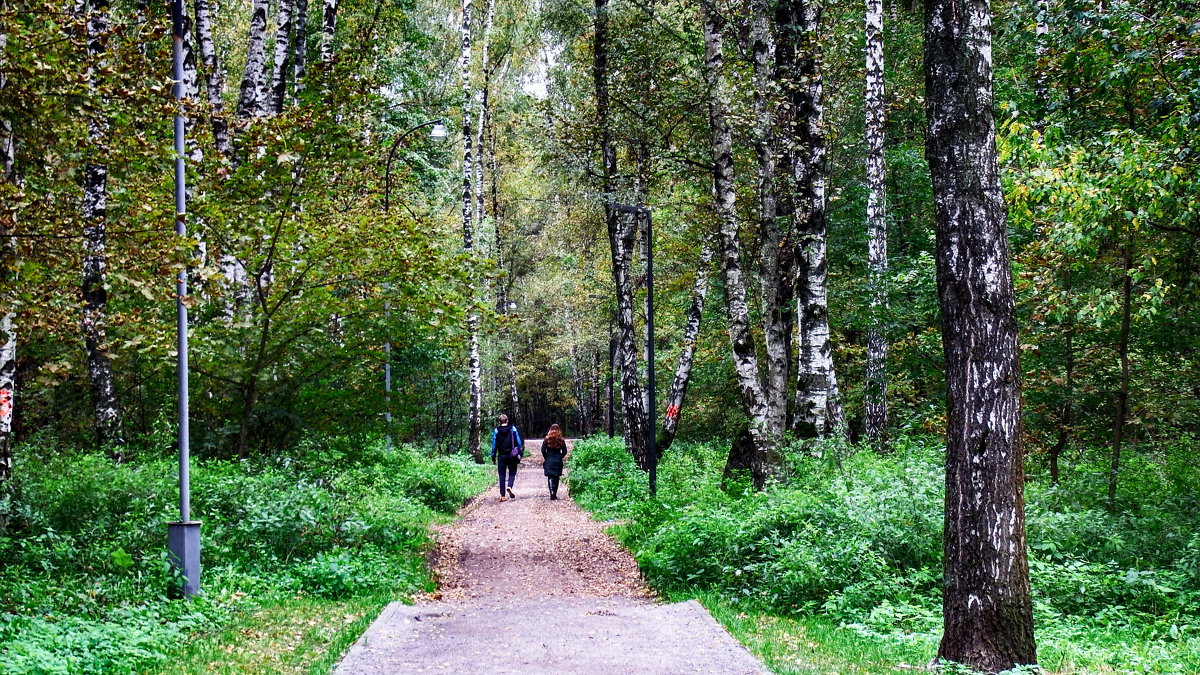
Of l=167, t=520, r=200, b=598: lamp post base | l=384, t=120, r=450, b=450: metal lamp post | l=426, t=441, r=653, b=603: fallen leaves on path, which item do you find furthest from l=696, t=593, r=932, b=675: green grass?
l=384, t=120, r=450, b=450: metal lamp post

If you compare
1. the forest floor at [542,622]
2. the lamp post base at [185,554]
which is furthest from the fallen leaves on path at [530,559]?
the lamp post base at [185,554]

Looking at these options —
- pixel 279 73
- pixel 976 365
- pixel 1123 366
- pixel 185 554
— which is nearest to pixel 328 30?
pixel 279 73

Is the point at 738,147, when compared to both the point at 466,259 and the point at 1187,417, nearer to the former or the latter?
the point at 466,259

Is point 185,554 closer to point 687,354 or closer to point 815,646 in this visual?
point 815,646

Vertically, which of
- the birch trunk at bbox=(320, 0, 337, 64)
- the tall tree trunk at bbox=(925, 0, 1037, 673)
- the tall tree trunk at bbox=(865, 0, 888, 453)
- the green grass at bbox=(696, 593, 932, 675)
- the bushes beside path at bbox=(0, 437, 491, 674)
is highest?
the birch trunk at bbox=(320, 0, 337, 64)

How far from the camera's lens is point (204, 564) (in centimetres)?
968

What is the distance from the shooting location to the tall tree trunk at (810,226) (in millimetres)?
13938

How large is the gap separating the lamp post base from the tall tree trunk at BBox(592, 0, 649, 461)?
14.0 metres

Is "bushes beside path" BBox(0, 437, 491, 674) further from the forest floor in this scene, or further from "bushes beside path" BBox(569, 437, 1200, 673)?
"bushes beside path" BBox(569, 437, 1200, 673)

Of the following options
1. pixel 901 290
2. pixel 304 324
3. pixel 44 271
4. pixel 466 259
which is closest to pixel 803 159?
pixel 901 290

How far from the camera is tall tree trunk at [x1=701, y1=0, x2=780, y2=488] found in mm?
14070

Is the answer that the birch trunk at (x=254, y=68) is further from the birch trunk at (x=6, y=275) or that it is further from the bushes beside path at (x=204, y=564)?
the birch trunk at (x=6, y=275)

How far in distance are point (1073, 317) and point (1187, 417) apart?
204 cm

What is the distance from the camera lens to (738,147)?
1938cm
